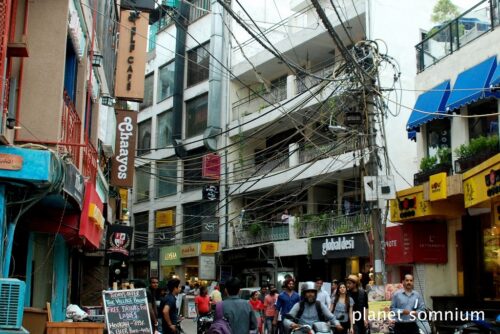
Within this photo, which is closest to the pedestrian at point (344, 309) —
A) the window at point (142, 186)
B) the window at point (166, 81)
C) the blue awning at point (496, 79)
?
the blue awning at point (496, 79)

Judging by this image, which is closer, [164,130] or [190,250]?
[190,250]

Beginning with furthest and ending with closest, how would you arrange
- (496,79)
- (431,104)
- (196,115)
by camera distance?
(196,115) → (431,104) → (496,79)

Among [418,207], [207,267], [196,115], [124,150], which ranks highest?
[196,115]

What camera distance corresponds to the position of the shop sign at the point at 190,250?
128ft

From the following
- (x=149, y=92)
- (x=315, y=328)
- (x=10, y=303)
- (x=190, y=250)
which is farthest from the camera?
(x=149, y=92)

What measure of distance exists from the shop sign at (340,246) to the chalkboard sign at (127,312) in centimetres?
1477

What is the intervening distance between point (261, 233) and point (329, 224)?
20.7 ft

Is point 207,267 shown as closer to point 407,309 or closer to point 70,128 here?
point 70,128

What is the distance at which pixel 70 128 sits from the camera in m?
12.6

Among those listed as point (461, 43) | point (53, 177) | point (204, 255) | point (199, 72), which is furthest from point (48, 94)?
point (199, 72)

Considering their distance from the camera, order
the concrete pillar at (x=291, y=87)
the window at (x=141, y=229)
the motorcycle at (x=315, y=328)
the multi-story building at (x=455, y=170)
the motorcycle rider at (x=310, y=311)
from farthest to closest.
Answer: the window at (x=141, y=229)
the concrete pillar at (x=291, y=87)
the multi-story building at (x=455, y=170)
the motorcycle rider at (x=310, y=311)
the motorcycle at (x=315, y=328)

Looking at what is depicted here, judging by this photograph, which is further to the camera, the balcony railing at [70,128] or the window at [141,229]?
the window at [141,229]

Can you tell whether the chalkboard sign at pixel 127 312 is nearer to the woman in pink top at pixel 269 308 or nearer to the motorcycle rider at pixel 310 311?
the motorcycle rider at pixel 310 311

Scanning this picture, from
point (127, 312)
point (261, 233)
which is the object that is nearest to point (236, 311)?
point (127, 312)
